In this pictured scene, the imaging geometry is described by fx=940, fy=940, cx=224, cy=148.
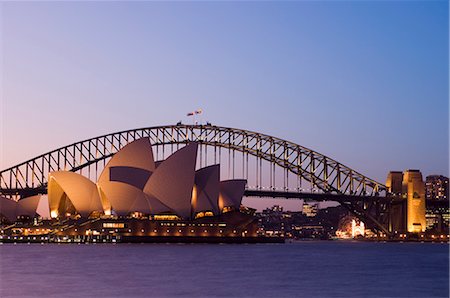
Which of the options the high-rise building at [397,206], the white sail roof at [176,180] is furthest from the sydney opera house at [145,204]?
the high-rise building at [397,206]

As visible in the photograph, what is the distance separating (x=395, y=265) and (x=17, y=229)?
5361 cm

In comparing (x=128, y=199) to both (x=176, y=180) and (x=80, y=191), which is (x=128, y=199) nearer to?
(x=176, y=180)

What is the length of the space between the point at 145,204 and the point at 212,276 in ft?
142

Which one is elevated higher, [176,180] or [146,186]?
[176,180]

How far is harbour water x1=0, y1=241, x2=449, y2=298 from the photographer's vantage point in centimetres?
4175

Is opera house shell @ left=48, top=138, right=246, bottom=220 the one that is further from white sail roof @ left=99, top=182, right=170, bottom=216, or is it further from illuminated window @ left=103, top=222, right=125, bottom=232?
illuminated window @ left=103, top=222, right=125, bottom=232

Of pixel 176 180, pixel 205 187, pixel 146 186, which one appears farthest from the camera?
pixel 205 187

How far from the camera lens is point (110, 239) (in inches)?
3752

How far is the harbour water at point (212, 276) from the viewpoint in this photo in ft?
137

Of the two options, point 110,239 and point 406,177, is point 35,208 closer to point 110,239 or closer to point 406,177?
point 110,239

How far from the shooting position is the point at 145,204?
92.6 meters

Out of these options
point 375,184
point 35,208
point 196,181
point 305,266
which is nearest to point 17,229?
point 35,208

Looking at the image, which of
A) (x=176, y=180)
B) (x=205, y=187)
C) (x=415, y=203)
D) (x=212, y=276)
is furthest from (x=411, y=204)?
(x=212, y=276)

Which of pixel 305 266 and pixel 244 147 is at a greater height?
pixel 244 147
